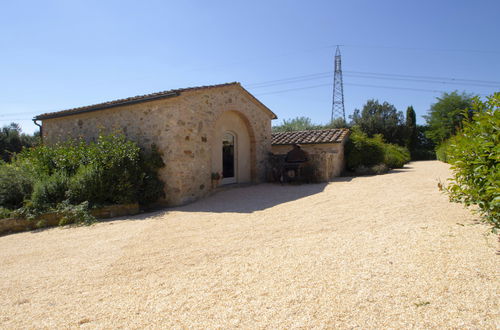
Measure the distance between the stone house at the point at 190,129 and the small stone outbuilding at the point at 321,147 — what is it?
218 centimetres

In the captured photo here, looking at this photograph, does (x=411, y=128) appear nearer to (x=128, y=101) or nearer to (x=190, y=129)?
(x=190, y=129)

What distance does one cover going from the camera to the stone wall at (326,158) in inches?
432

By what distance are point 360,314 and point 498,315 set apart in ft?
3.00

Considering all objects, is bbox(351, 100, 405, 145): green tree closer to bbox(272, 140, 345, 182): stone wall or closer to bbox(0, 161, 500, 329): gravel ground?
bbox(272, 140, 345, 182): stone wall

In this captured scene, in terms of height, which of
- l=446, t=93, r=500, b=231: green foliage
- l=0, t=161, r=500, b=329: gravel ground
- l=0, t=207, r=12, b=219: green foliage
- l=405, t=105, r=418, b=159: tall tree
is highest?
l=405, t=105, r=418, b=159: tall tree

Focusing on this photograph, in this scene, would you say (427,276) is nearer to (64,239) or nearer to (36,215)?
(64,239)

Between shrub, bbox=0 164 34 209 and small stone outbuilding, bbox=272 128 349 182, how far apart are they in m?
8.72

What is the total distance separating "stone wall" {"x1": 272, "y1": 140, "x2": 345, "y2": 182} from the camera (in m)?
11.0

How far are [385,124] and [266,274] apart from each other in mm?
28990

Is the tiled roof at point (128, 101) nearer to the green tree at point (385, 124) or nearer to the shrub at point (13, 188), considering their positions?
the shrub at point (13, 188)

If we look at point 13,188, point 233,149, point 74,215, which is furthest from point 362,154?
point 13,188

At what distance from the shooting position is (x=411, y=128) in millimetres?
28672

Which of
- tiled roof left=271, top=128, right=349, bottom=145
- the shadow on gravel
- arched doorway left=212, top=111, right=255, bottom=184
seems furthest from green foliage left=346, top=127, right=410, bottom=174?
the shadow on gravel

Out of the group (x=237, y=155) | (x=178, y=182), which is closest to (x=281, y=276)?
(x=178, y=182)
